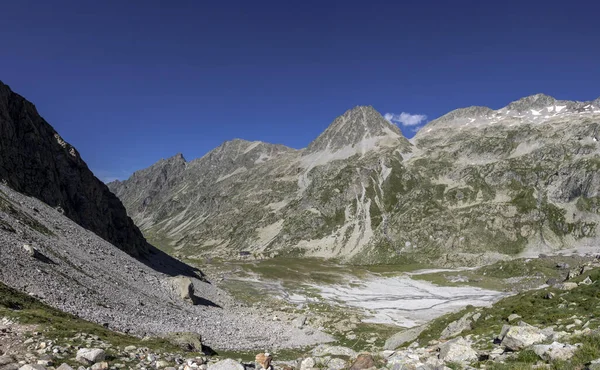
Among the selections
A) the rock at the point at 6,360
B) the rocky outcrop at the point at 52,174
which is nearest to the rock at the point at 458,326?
the rock at the point at 6,360

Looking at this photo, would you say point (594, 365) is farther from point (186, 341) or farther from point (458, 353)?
point (186, 341)

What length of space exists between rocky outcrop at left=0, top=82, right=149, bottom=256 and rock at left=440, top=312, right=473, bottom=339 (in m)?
76.4

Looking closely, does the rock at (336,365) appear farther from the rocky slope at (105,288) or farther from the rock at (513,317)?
the rocky slope at (105,288)

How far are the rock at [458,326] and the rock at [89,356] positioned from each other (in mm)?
25344

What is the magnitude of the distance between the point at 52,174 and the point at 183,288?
45365 millimetres

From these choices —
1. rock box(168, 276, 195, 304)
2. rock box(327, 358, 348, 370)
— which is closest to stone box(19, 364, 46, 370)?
rock box(327, 358, 348, 370)

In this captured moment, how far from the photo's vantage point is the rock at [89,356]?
52.5 feet

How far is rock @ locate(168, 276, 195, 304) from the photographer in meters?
61.1

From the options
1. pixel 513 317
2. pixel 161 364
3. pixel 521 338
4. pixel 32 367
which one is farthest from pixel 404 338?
pixel 32 367

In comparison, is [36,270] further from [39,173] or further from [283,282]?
[283,282]

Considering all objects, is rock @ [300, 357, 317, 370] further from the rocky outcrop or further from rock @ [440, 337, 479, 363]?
the rocky outcrop

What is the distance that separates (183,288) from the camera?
62.5 meters

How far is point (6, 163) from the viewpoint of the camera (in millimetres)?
68750

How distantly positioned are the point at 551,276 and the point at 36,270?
15932 centimetres
